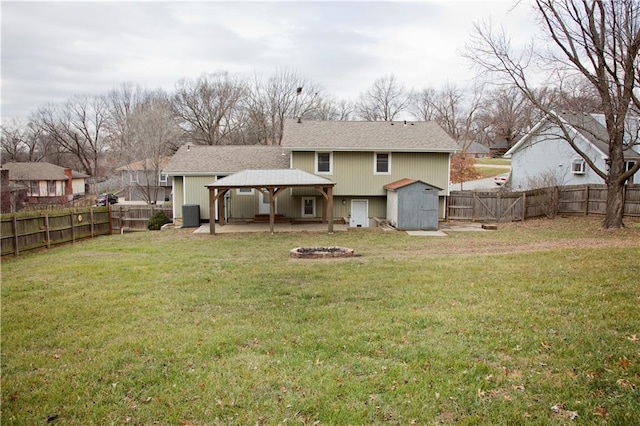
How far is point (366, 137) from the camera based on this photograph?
2352cm

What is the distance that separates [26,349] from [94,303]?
211cm

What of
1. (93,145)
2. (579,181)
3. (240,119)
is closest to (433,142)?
(579,181)

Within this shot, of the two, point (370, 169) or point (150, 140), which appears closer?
point (370, 169)

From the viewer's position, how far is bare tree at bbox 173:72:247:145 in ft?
144

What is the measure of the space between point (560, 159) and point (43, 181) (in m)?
48.5

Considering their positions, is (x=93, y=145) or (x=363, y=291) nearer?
(x=363, y=291)

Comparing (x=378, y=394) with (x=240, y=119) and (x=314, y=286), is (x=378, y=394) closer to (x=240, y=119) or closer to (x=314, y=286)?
(x=314, y=286)

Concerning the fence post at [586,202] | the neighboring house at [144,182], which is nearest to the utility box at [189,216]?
the neighboring house at [144,182]

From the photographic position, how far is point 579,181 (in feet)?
90.0

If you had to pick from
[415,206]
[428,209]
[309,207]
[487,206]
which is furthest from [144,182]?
[487,206]

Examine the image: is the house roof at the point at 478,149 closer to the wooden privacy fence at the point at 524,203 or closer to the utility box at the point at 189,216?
the wooden privacy fence at the point at 524,203

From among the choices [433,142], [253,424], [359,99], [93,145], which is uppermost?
[359,99]

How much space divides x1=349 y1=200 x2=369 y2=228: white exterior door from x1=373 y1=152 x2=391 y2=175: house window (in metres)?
1.78

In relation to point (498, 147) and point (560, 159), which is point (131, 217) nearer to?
point (560, 159)
